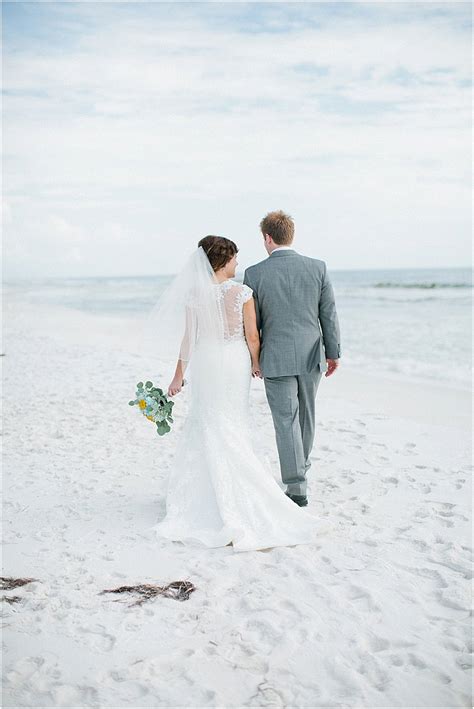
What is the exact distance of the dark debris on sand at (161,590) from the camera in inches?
121

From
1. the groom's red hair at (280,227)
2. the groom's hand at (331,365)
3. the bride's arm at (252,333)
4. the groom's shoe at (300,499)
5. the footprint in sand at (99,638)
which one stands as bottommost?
the groom's shoe at (300,499)

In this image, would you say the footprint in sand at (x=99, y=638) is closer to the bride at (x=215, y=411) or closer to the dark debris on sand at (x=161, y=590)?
the dark debris on sand at (x=161, y=590)

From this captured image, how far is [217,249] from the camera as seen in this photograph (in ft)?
12.9

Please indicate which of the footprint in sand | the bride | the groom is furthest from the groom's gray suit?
the footprint in sand

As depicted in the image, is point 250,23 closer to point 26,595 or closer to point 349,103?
point 349,103

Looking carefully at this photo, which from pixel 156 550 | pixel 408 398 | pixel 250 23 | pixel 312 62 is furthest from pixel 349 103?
pixel 156 550

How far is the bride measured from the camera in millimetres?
3789

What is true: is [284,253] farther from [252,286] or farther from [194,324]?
[194,324]

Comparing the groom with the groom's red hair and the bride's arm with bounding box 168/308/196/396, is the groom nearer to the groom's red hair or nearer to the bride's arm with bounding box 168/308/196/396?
the groom's red hair

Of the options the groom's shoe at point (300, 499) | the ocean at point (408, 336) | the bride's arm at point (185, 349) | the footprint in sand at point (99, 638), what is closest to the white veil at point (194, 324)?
the bride's arm at point (185, 349)

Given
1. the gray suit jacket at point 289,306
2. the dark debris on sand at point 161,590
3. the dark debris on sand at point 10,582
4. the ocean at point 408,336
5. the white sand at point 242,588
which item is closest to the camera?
the white sand at point 242,588

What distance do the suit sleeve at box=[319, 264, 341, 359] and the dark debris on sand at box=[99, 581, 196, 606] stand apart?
6.03 ft

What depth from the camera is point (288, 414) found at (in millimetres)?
4203

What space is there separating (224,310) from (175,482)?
117 cm
